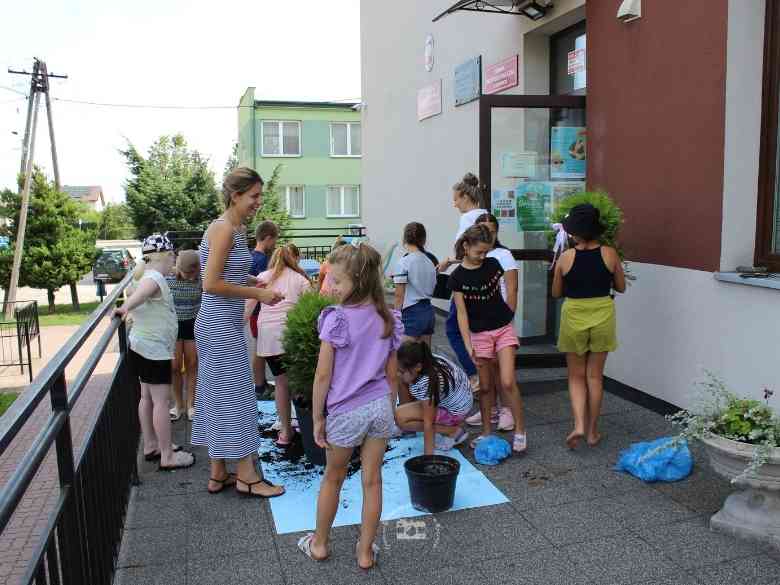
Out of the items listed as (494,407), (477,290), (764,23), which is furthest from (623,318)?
(764,23)

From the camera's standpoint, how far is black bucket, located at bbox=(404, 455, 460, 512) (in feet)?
12.8

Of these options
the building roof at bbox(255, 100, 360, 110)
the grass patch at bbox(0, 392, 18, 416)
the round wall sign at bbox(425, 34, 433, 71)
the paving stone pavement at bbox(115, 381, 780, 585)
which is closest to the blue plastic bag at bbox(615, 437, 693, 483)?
the paving stone pavement at bbox(115, 381, 780, 585)

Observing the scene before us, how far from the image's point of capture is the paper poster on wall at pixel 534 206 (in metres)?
7.07

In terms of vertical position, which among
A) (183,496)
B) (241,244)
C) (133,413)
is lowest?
(183,496)

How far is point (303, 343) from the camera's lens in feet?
14.6

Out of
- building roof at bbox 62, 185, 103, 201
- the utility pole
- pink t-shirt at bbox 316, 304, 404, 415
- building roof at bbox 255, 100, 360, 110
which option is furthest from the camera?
building roof at bbox 62, 185, 103, 201

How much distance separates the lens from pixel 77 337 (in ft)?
10.4

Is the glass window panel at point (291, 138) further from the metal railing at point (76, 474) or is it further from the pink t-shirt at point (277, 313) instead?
the metal railing at point (76, 474)

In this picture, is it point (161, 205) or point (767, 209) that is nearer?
point (767, 209)

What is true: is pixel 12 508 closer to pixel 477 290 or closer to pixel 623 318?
pixel 477 290

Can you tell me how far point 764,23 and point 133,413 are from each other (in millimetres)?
5039

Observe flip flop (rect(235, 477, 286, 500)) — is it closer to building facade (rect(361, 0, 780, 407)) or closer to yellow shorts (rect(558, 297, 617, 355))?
yellow shorts (rect(558, 297, 617, 355))

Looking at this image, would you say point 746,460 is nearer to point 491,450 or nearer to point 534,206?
point 491,450

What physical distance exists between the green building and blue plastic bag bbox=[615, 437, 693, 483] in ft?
98.8
